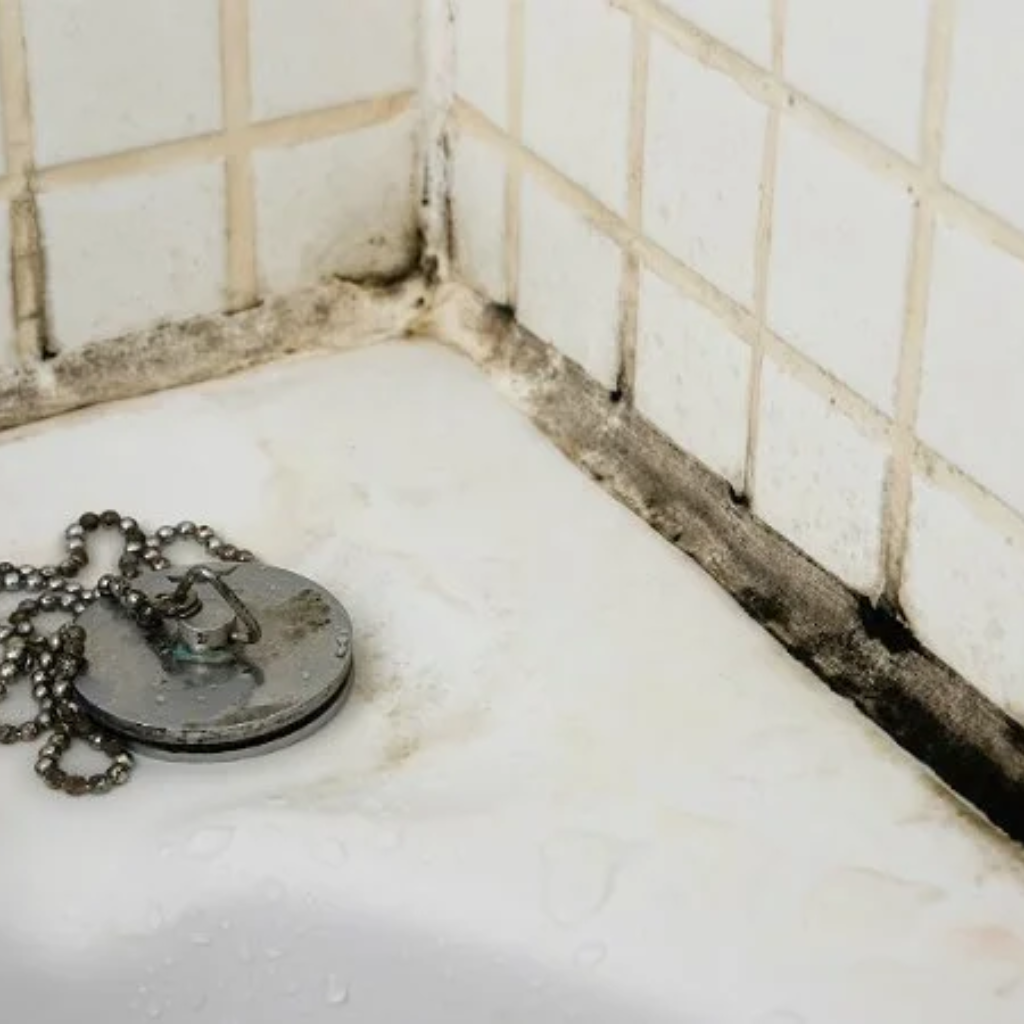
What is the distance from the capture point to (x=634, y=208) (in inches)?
32.9

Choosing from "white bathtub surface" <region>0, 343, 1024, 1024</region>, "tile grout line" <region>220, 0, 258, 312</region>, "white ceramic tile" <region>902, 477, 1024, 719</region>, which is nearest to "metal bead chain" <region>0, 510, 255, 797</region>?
"white bathtub surface" <region>0, 343, 1024, 1024</region>

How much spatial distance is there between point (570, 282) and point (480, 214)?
2.3 inches

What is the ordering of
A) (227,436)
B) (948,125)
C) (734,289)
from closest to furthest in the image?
(948,125) < (734,289) < (227,436)

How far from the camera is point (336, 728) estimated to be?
0.79 m

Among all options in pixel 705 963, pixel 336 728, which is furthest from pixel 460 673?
pixel 705 963

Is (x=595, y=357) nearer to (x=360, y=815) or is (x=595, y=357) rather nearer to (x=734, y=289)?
(x=734, y=289)

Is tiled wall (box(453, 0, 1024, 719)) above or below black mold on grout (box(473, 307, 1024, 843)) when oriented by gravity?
above

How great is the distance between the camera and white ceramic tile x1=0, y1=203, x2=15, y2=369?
0.87 metres

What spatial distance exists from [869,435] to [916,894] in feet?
0.42

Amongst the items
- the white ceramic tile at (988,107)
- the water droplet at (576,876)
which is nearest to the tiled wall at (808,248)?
the white ceramic tile at (988,107)

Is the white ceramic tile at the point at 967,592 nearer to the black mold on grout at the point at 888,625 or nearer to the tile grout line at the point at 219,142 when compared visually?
the black mold on grout at the point at 888,625

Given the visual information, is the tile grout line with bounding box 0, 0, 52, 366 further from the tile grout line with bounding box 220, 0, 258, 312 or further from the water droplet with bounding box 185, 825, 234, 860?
the water droplet with bounding box 185, 825, 234, 860

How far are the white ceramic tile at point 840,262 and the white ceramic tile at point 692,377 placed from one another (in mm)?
37

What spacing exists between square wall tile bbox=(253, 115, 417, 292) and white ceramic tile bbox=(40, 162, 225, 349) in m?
0.02
